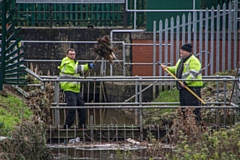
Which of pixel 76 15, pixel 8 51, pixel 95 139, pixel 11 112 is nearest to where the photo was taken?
pixel 11 112

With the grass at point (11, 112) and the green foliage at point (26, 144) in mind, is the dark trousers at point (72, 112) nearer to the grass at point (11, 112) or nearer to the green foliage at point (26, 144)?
the grass at point (11, 112)

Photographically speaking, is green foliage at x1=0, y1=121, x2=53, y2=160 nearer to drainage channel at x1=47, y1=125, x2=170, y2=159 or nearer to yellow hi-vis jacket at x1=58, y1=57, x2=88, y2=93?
drainage channel at x1=47, y1=125, x2=170, y2=159

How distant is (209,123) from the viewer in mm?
14047

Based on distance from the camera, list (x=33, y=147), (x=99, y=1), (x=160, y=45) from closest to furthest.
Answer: (x=33, y=147), (x=160, y=45), (x=99, y=1)

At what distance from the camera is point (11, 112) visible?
1234cm

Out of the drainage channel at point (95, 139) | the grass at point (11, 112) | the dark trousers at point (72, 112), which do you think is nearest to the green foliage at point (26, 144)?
the grass at point (11, 112)

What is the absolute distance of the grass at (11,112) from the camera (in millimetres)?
10938

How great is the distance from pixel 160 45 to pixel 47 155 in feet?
25.3

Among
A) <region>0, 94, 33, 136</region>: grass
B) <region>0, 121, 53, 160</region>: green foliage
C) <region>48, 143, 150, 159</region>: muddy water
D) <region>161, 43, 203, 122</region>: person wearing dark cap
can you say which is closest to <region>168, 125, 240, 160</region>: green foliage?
<region>0, 121, 53, 160</region>: green foliage

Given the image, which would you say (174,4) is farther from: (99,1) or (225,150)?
(225,150)

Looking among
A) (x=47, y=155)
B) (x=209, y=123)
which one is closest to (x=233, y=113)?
(x=209, y=123)

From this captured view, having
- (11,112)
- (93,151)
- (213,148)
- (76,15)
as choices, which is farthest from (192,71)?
(76,15)

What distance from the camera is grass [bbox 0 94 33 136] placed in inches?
431

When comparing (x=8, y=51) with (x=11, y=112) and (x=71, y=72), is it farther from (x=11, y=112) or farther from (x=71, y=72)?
(x=71, y=72)
